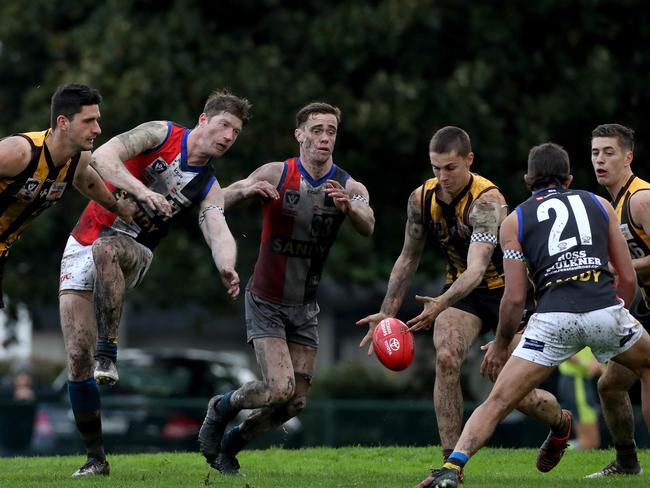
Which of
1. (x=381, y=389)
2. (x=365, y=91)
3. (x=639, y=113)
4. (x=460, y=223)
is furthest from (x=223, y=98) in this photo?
(x=381, y=389)

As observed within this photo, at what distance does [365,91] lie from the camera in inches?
714

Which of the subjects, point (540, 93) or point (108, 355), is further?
point (540, 93)

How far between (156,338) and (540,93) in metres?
26.7

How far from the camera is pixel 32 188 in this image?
9484 mm

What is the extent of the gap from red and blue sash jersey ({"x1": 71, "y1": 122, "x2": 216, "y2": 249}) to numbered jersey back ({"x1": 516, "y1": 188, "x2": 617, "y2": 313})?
9.31ft

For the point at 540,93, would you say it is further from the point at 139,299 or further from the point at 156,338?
the point at 156,338

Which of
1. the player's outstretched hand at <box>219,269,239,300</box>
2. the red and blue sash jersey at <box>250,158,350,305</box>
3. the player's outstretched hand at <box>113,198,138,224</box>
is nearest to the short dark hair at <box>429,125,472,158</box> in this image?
the red and blue sash jersey at <box>250,158,350,305</box>

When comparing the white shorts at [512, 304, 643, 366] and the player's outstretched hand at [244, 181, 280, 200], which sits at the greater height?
the player's outstretched hand at [244, 181, 280, 200]

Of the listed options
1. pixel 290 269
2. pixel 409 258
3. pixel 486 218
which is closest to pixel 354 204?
pixel 409 258

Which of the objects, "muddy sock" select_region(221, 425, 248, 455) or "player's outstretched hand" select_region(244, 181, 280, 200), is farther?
"muddy sock" select_region(221, 425, 248, 455)

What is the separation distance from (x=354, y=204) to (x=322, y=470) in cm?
259

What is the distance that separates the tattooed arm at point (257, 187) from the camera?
1007 centimetres

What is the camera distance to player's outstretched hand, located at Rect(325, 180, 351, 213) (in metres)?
9.91

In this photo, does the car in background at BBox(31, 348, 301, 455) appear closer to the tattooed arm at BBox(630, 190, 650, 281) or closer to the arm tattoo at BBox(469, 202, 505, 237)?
the arm tattoo at BBox(469, 202, 505, 237)
